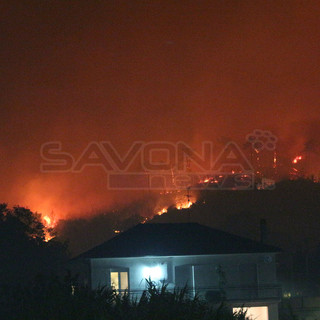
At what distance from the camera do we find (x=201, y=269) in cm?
3447

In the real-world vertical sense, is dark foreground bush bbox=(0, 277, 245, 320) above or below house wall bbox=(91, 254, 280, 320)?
below

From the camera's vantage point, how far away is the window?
34.1 m

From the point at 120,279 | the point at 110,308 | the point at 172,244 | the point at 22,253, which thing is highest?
the point at 22,253

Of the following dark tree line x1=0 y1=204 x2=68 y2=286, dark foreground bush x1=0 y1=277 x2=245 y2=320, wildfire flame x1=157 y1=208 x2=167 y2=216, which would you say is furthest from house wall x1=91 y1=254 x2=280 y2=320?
wildfire flame x1=157 y1=208 x2=167 y2=216

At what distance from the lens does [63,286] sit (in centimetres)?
2334

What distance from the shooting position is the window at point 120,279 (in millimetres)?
34125

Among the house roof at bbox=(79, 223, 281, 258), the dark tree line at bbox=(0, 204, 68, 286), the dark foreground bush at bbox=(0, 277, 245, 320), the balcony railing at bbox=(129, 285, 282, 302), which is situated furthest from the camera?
the dark tree line at bbox=(0, 204, 68, 286)

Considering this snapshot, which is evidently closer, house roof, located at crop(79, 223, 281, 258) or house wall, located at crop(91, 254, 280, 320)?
house wall, located at crop(91, 254, 280, 320)

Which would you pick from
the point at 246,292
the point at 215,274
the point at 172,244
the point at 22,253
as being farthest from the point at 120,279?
the point at 22,253

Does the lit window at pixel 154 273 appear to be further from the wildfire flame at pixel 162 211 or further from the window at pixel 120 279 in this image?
the wildfire flame at pixel 162 211

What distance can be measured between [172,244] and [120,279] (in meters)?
3.34

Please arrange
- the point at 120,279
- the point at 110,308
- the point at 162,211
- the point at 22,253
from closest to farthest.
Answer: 1. the point at 110,308
2. the point at 120,279
3. the point at 22,253
4. the point at 162,211

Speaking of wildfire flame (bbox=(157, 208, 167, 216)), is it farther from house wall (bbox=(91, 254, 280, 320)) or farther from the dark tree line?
house wall (bbox=(91, 254, 280, 320))

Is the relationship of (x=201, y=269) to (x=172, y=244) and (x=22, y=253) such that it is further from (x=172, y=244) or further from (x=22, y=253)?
(x=22, y=253)
